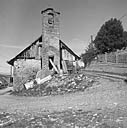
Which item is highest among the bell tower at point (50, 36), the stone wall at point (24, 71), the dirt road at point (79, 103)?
the bell tower at point (50, 36)

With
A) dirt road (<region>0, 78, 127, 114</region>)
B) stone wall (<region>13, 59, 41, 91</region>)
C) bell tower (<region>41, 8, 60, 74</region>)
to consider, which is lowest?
dirt road (<region>0, 78, 127, 114</region>)

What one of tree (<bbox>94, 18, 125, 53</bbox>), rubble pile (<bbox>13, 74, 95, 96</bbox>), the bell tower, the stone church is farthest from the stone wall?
tree (<bbox>94, 18, 125, 53</bbox>)

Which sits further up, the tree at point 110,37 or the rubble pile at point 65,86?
the tree at point 110,37

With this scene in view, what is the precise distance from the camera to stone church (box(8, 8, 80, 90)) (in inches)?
825

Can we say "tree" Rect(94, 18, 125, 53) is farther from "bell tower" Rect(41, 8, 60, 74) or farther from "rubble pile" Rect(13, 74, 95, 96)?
"rubble pile" Rect(13, 74, 95, 96)

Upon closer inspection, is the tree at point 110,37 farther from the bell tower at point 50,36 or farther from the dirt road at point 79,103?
the dirt road at point 79,103

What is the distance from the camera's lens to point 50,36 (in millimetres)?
21297

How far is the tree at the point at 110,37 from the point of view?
29422mm

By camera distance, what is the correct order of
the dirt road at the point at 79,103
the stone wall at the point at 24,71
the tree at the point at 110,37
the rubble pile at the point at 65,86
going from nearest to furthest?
the dirt road at the point at 79,103
the rubble pile at the point at 65,86
the stone wall at the point at 24,71
the tree at the point at 110,37

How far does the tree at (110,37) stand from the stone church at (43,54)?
462 inches

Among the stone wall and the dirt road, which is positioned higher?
the stone wall

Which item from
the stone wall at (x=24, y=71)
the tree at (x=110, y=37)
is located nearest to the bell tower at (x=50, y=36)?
the stone wall at (x=24, y=71)

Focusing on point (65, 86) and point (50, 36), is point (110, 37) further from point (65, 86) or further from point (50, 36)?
point (65, 86)

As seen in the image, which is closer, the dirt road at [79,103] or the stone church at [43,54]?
the dirt road at [79,103]
